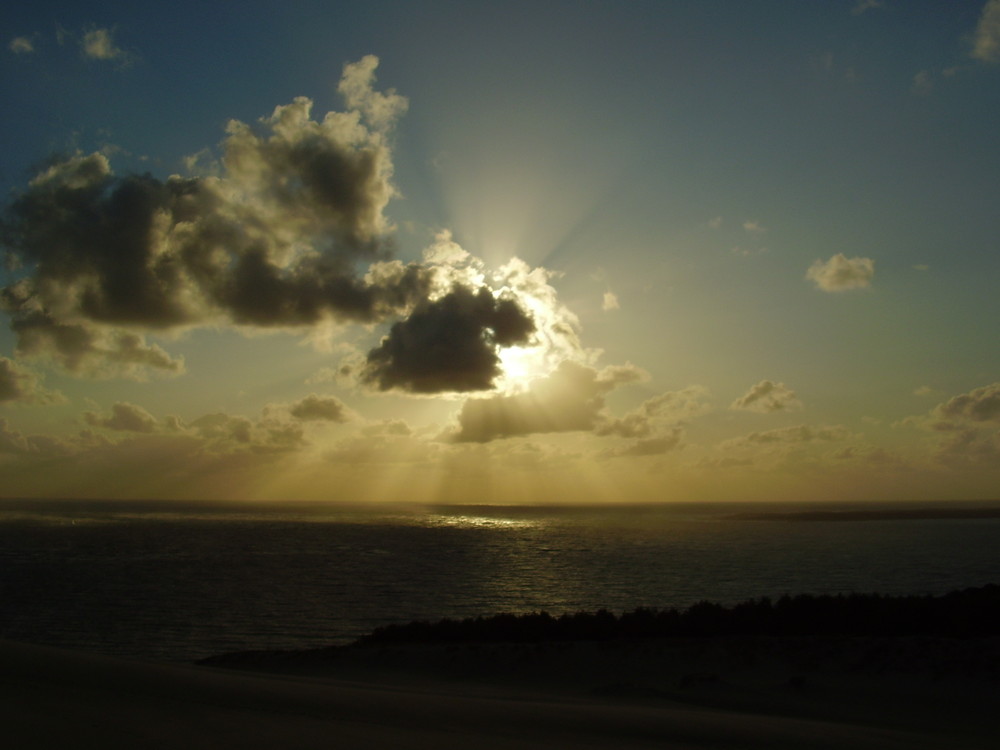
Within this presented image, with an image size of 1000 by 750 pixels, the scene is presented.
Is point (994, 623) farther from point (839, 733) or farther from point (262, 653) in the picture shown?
point (262, 653)

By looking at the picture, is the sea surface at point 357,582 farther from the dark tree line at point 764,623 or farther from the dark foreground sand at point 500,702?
the dark foreground sand at point 500,702

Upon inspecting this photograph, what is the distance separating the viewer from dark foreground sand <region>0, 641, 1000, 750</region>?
11.5 meters

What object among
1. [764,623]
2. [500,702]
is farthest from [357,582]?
[500,702]

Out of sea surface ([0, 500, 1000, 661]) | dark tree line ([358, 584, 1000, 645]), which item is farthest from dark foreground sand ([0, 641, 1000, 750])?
sea surface ([0, 500, 1000, 661])

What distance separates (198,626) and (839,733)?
30.9m

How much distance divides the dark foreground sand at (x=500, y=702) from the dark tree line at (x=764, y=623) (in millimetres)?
3247

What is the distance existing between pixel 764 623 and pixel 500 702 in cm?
1469

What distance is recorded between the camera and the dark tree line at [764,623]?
24661mm

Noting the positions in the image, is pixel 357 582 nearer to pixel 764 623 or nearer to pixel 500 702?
pixel 764 623

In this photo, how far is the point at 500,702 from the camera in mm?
16188

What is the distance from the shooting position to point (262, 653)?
985 inches

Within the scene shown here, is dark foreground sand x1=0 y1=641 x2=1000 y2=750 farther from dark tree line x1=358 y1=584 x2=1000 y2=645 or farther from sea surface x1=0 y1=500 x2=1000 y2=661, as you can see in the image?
sea surface x1=0 y1=500 x2=1000 y2=661

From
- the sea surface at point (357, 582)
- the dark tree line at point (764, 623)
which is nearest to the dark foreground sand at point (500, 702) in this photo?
the dark tree line at point (764, 623)

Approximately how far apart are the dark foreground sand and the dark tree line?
3247 mm
